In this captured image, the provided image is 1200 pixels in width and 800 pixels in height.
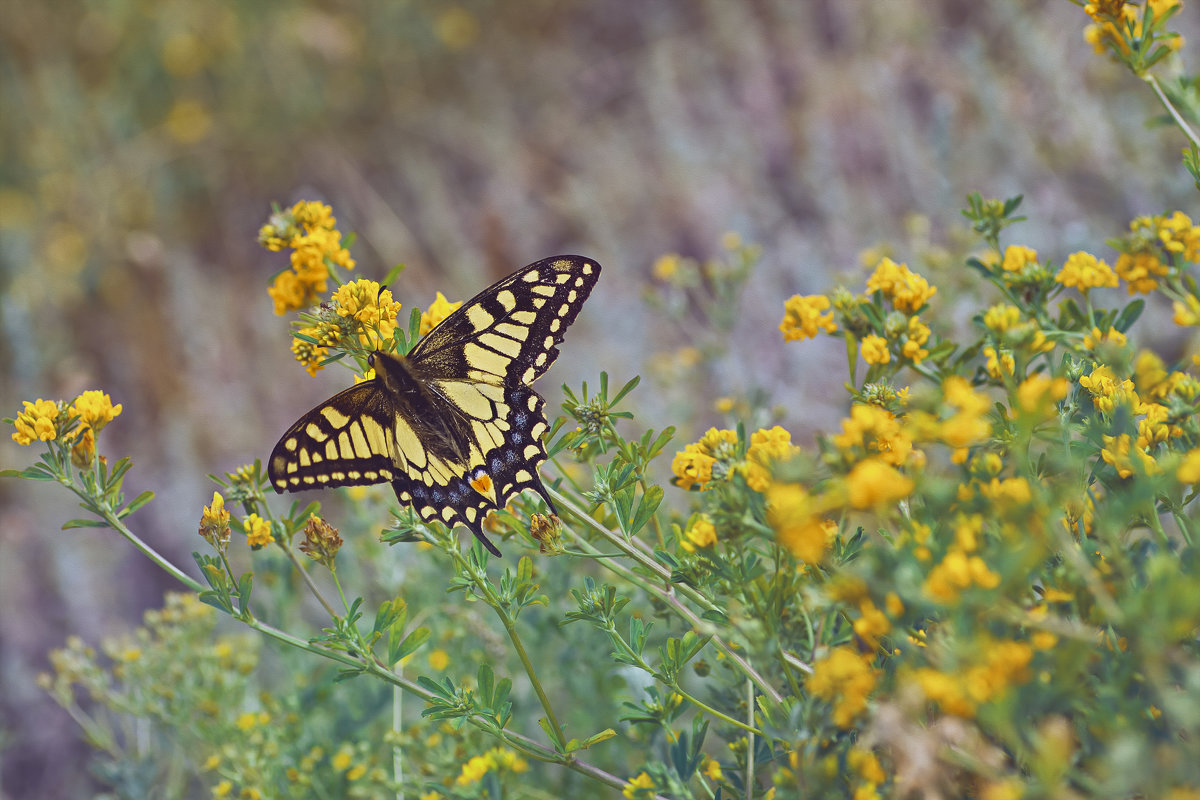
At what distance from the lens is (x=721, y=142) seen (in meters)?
5.95

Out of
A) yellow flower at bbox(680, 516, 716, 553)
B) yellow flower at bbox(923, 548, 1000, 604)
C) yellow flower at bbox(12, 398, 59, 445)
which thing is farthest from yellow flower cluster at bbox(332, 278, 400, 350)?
yellow flower at bbox(923, 548, 1000, 604)

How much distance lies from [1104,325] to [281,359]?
17.9ft

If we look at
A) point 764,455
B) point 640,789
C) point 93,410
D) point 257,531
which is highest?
Result: point 93,410

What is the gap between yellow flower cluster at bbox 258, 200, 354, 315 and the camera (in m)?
2.11

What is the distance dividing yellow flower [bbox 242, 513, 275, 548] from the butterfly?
0.42 feet

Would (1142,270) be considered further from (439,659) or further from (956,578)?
(439,659)

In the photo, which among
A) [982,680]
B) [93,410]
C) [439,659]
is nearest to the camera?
[982,680]

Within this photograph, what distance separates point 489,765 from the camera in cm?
205

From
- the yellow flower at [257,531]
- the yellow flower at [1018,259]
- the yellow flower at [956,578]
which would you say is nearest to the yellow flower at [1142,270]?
the yellow flower at [1018,259]

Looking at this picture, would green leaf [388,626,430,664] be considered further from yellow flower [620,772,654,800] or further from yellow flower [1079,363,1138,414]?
yellow flower [1079,363,1138,414]

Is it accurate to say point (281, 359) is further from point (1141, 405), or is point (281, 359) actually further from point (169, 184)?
point (1141, 405)

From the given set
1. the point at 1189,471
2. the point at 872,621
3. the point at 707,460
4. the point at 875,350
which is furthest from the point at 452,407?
the point at 1189,471

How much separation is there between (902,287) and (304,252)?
4.81 feet

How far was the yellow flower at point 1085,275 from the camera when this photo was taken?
202cm
